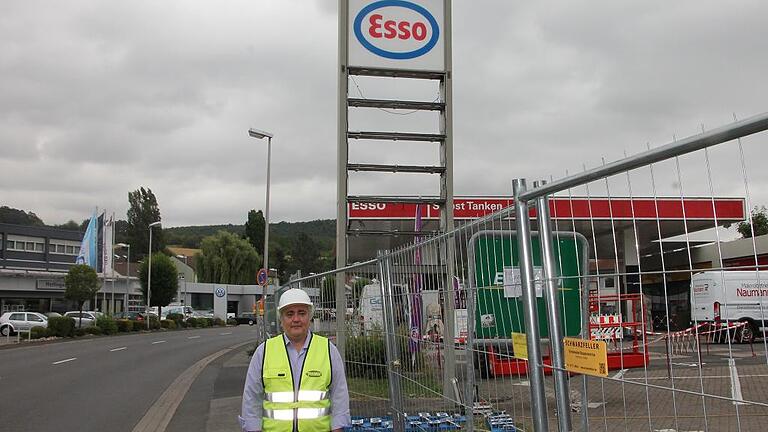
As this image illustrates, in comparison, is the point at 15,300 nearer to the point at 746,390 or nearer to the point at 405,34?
the point at 405,34

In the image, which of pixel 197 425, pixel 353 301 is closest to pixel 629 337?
pixel 353 301

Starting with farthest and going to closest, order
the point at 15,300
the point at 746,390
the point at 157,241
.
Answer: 1. the point at 157,241
2. the point at 15,300
3. the point at 746,390

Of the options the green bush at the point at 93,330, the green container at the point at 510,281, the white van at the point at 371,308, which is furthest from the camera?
the green bush at the point at 93,330

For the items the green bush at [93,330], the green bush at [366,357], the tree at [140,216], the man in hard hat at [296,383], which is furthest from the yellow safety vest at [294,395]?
the tree at [140,216]

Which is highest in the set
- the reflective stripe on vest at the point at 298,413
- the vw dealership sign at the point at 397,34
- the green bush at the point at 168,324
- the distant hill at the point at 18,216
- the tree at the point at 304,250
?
the distant hill at the point at 18,216

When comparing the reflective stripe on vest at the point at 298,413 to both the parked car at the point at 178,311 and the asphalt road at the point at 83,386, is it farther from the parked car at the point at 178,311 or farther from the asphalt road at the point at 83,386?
the parked car at the point at 178,311

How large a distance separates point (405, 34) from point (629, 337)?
309 inches

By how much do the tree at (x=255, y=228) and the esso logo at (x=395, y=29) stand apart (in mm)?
102505

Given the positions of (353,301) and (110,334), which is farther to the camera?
(110,334)

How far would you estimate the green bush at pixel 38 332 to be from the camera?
124ft

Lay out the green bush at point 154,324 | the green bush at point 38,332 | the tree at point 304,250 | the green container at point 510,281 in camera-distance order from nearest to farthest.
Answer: the green container at point 510,281
the green bush at point 38,332
the green bush at point 154,324
the tree at point 304,250

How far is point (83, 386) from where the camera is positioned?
50.1 feet

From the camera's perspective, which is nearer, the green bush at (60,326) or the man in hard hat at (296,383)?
the man in hard hat at (296,383)

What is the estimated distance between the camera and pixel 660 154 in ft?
7.93
